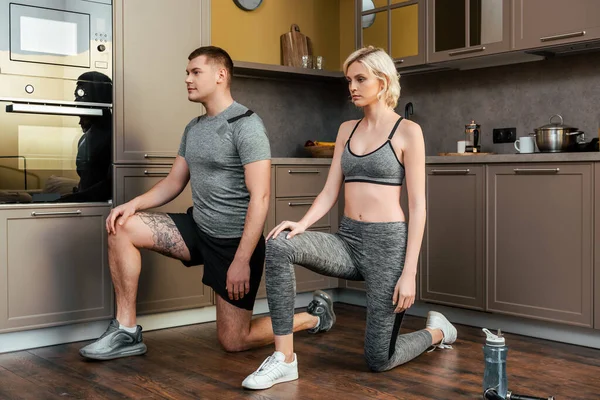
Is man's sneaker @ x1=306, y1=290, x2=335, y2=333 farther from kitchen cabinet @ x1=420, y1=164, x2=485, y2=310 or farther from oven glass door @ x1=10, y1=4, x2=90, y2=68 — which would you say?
oven glass door @ x1=10, y1=4, x2=90, y2=68

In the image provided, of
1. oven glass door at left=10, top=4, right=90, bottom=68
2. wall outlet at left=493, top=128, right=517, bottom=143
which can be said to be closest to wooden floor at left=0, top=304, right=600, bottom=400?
wall outlet at left=493, top=128, right=517, bottom=143

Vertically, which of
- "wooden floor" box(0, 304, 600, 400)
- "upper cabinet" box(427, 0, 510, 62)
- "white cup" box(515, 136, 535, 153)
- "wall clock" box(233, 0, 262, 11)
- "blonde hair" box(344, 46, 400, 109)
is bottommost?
"wooden floor" box(0, 304, 600, 400)

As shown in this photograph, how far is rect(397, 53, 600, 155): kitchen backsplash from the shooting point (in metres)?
3.82

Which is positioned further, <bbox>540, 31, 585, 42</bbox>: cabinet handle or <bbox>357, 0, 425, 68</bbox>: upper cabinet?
<bbox>357, 0, 425, 68</bbox>: upper cabinet

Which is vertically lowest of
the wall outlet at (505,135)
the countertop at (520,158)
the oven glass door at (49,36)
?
the countertop at (520,158)

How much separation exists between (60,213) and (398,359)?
64.5 inches

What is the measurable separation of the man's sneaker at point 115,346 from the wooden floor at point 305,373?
0.04 metres

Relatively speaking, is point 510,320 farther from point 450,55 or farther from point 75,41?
point 75,41

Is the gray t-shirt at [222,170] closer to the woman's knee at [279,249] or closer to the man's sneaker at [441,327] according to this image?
the woman's knee at [279,249]

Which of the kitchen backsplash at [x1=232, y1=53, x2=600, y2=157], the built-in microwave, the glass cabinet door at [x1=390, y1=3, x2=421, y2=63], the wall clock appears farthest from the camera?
the wall clock

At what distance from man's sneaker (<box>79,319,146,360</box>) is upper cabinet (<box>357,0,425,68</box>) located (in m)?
2.20

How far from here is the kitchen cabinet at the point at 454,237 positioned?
3740mm

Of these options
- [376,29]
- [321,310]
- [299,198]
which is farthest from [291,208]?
[376,29]

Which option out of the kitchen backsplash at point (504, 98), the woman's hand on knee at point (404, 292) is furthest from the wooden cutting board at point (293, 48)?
the woman's hand on knee at point (404, 292)
